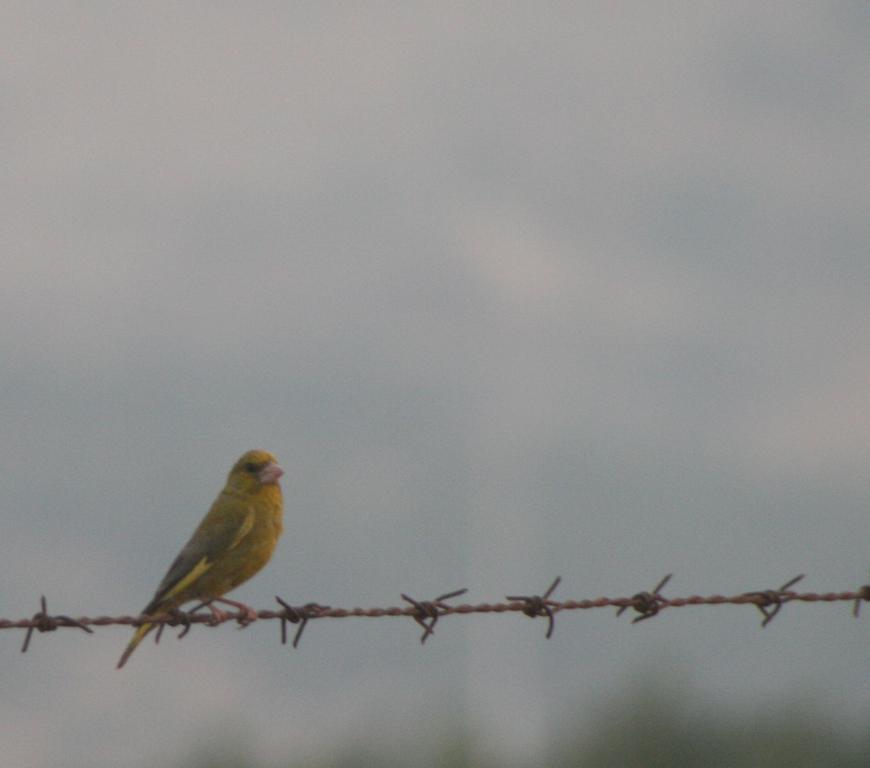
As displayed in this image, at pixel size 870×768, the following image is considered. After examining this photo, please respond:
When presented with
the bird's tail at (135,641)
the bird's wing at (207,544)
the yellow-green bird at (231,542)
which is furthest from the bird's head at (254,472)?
the bird's tail at (135,641)

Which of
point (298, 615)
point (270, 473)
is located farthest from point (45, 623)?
point (270, 473)

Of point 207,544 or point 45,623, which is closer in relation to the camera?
point 45,623

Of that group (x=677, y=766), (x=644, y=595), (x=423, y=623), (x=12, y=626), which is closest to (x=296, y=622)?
(x=423, y=623)

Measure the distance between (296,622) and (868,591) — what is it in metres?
2.86

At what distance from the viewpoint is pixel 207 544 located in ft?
29.3

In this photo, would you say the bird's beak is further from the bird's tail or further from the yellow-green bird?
the bird's tail

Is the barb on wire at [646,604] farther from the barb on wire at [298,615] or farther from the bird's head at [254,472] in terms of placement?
the bird's head at [254,472]

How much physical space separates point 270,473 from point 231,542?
2.62 feet

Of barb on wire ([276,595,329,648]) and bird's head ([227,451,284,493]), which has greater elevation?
bird's head ([227,451,284,493])

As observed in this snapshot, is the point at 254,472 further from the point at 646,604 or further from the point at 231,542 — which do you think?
the point at 646,604

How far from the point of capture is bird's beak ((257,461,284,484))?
9.61 m

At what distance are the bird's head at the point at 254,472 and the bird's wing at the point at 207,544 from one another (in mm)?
190

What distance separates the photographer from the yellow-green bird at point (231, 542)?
28.8ft

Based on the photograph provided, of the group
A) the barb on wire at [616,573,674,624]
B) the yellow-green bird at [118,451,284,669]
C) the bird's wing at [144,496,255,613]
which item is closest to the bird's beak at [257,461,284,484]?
the yellow-green bird at [118,451,284,669]
